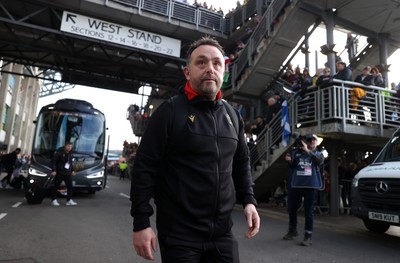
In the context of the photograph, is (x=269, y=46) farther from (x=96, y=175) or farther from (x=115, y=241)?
(x=115, y=241)

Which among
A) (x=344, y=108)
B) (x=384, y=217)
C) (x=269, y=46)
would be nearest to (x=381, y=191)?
(x=384, y=217)

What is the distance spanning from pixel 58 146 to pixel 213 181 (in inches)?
497

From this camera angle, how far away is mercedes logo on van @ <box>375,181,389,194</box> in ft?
20.4

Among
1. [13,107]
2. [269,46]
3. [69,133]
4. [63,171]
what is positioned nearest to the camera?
[63,171]

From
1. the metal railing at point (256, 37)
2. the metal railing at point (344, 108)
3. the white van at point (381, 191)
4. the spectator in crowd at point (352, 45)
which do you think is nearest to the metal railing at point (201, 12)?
the metal railing at point (256, 37)

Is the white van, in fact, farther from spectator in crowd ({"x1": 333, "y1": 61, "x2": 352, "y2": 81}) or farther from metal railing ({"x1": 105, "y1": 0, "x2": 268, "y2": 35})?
metal railing ({"x1": 105, "y1": 0, "x2": 268, "y2": 35})

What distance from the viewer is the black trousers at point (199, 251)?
1.92 metres

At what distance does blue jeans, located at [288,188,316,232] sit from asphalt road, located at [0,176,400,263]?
36 centimetres

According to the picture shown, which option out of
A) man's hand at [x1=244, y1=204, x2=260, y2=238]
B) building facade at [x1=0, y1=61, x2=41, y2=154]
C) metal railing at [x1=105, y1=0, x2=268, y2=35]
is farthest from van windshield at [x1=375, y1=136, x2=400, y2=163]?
building facade at [x1=0, y1=61, x2=41, y2=154]

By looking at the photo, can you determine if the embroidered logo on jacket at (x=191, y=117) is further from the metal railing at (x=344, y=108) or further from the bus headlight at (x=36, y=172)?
the bus headlight at (x=36, y=172)

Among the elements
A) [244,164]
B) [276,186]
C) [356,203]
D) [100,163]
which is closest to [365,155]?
[276,186]

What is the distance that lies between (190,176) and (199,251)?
16.4 inches

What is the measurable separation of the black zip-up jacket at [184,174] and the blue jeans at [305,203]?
4.32m

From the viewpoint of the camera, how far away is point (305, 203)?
6.14 m
